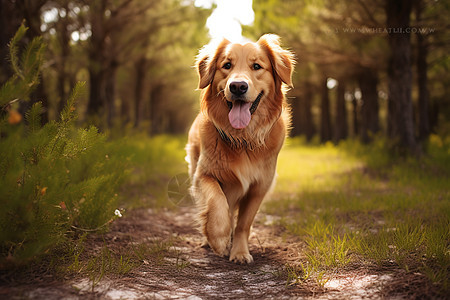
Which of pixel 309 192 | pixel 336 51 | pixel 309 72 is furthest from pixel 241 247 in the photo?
pixel 309 72

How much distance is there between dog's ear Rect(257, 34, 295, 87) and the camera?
11.8 feet

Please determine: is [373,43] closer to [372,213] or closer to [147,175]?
[147,175]

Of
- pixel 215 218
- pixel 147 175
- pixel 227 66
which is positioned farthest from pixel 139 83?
pixel 215 218

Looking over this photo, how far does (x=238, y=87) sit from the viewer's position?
3119 millimetres

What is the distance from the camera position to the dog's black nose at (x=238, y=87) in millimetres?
3100

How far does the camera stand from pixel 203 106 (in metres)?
3.68

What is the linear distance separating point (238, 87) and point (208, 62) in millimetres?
683

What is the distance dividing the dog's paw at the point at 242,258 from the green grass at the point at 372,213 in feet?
1.54

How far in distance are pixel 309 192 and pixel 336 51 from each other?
5730mm

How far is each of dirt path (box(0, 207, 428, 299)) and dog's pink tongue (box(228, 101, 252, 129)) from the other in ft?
3.92

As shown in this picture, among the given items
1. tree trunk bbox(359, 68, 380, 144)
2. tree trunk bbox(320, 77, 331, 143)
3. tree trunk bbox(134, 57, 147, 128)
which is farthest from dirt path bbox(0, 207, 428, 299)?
tree trunk bbox(320, 77, 331, 143)

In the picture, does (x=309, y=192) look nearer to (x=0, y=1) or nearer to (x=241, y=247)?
(x=241, y=247)

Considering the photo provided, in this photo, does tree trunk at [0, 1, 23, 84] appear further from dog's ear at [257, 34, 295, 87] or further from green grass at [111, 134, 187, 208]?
dog's ear at [257, 34, 295, 87]

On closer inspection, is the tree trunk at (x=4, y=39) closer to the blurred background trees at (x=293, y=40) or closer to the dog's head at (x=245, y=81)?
the blurred background trees at (x=293, y=40)
